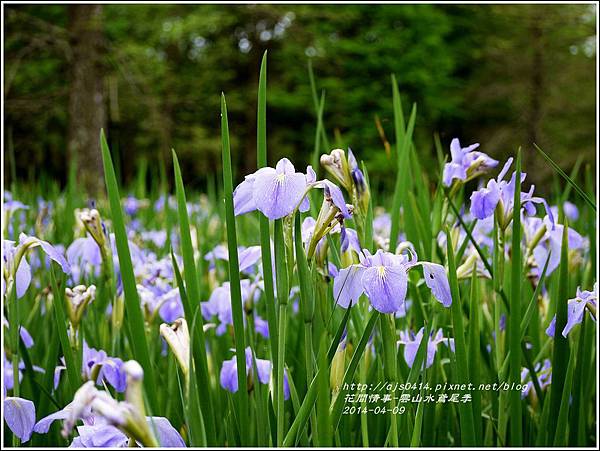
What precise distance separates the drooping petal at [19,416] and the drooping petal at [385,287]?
1.31 ft

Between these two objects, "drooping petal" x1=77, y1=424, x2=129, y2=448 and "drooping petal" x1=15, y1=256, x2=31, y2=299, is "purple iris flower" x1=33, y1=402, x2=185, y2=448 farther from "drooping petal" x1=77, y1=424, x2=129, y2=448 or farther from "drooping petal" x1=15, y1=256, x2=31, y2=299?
"drooping petal" x1=15, y1=256, x2=31, y2=299

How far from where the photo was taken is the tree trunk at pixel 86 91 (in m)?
6.77

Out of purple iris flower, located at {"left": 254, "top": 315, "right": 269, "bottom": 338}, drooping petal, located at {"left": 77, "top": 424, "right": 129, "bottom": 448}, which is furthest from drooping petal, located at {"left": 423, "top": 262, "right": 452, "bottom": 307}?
purple iris flower, located at {"left": 254, "top": 315, "right": 269, "bottom": 338}

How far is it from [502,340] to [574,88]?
15.0m

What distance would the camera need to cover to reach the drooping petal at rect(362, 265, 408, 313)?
2.19 feet

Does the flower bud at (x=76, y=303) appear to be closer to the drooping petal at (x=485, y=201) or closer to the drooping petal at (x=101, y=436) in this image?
the drooping petal at (x=101, y=436)

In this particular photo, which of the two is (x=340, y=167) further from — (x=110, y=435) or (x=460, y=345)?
(x=110, y=435)

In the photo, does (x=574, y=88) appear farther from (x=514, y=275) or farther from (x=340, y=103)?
(x=514, y=275)

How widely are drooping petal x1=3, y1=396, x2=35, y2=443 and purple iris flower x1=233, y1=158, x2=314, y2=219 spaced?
0.33 meters

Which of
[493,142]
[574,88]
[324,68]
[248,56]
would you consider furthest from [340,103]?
[574,88]

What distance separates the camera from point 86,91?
6.81 meters

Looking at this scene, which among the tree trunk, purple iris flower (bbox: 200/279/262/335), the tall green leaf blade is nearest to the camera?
the tall green leaf blade

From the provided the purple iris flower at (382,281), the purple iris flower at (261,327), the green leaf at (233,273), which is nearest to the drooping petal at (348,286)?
the purple iris flower at (382,281)

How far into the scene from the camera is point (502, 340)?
3.72 ft
